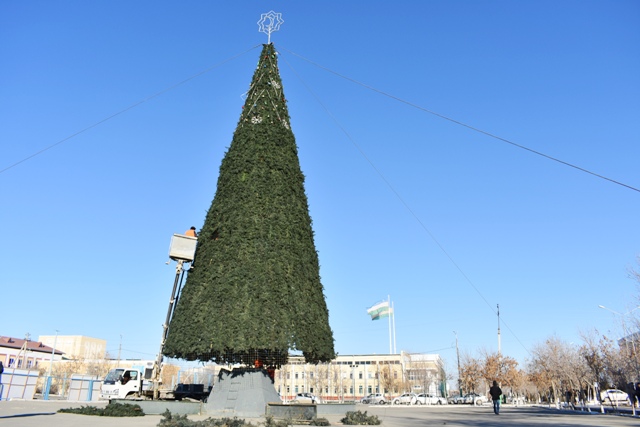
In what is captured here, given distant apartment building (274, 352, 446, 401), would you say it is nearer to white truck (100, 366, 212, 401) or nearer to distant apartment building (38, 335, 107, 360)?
white truck (100, 366, 212, 401)

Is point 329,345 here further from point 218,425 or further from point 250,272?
point 218,425

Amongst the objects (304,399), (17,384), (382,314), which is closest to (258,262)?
(17,384)

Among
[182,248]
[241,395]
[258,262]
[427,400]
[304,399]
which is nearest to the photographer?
[241,395]

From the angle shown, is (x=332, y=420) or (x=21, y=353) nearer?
(x=332, y=420)

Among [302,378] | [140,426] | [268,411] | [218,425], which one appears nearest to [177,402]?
[268,411]

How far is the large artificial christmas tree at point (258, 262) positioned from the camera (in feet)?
54.0

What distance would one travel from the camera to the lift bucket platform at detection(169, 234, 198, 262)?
18938 mm

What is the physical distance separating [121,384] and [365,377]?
75933 mm

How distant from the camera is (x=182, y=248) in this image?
19.1m

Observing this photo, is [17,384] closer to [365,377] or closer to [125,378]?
[125,378]

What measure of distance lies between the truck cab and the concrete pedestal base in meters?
12.9

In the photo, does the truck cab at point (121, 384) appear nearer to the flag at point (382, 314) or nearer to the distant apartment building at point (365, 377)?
the flag at point (382, 314)

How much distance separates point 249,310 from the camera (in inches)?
648

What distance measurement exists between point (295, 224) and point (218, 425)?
9.04 metres
